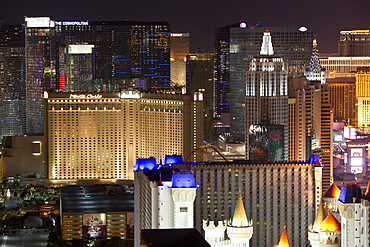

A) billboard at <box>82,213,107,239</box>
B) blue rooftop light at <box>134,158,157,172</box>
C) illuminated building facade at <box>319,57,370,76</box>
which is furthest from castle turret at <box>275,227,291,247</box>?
illuminated building facade at <box>319,57,370,76</box>

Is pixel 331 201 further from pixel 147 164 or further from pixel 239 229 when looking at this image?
pixel 147 164

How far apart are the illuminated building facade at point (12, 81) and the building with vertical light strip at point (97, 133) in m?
31.8

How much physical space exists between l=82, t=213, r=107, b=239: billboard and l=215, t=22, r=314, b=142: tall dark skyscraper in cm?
4579

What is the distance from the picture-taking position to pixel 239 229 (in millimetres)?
70875

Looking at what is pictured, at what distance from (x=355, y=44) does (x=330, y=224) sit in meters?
113

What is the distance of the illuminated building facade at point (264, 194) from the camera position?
3017 inches

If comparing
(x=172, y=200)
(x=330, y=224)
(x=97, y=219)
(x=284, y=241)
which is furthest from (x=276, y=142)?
(x=172, y=200)

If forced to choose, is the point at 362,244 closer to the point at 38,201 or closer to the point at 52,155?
the point at 38,201

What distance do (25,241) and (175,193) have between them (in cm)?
3281

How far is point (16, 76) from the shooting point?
16438cm

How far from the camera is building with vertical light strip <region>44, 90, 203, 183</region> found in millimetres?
125562

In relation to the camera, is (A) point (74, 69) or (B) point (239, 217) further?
(A) point (74, 69)

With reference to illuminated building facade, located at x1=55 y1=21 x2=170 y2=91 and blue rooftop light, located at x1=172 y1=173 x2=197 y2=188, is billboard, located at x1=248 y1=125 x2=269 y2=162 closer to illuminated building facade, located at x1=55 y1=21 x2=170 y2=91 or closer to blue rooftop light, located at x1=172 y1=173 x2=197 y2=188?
blue rooftop light, located at x1=172 y1=173 x2=197 y2=188

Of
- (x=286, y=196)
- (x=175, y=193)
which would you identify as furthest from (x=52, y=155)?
(x=175, y=193)
